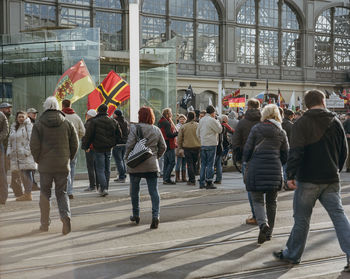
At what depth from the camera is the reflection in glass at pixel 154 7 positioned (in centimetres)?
3981

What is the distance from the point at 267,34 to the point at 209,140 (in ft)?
108

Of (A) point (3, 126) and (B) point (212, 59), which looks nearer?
(A) point (3, 126)

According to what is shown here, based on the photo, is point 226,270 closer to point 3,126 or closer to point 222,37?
point 3,126

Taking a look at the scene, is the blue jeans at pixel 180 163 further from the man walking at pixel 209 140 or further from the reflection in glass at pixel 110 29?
the reflection in glass at pixel 110 29

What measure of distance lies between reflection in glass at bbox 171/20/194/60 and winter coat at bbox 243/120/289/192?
1331 inches

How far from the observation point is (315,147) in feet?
20.0

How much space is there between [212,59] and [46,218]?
3568 centimetres

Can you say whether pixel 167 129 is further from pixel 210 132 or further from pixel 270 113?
pixel 270 113

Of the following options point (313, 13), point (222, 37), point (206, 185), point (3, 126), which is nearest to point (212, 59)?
point (222, 37)

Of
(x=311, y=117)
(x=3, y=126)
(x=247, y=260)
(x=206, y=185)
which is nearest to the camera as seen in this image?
(x=311, y=117)

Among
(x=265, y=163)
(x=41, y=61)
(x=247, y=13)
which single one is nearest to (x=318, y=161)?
(x=265, y=163)

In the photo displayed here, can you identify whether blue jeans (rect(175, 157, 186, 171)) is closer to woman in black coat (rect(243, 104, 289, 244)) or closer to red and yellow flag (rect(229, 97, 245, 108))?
woman in black coat (rect(243, 104, 289, 244))

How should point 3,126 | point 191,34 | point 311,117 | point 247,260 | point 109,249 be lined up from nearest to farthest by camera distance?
point 311,117 → point 247,260 → point 109,249 → point 3,126 → point 191,34

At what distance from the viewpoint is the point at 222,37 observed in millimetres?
42906
